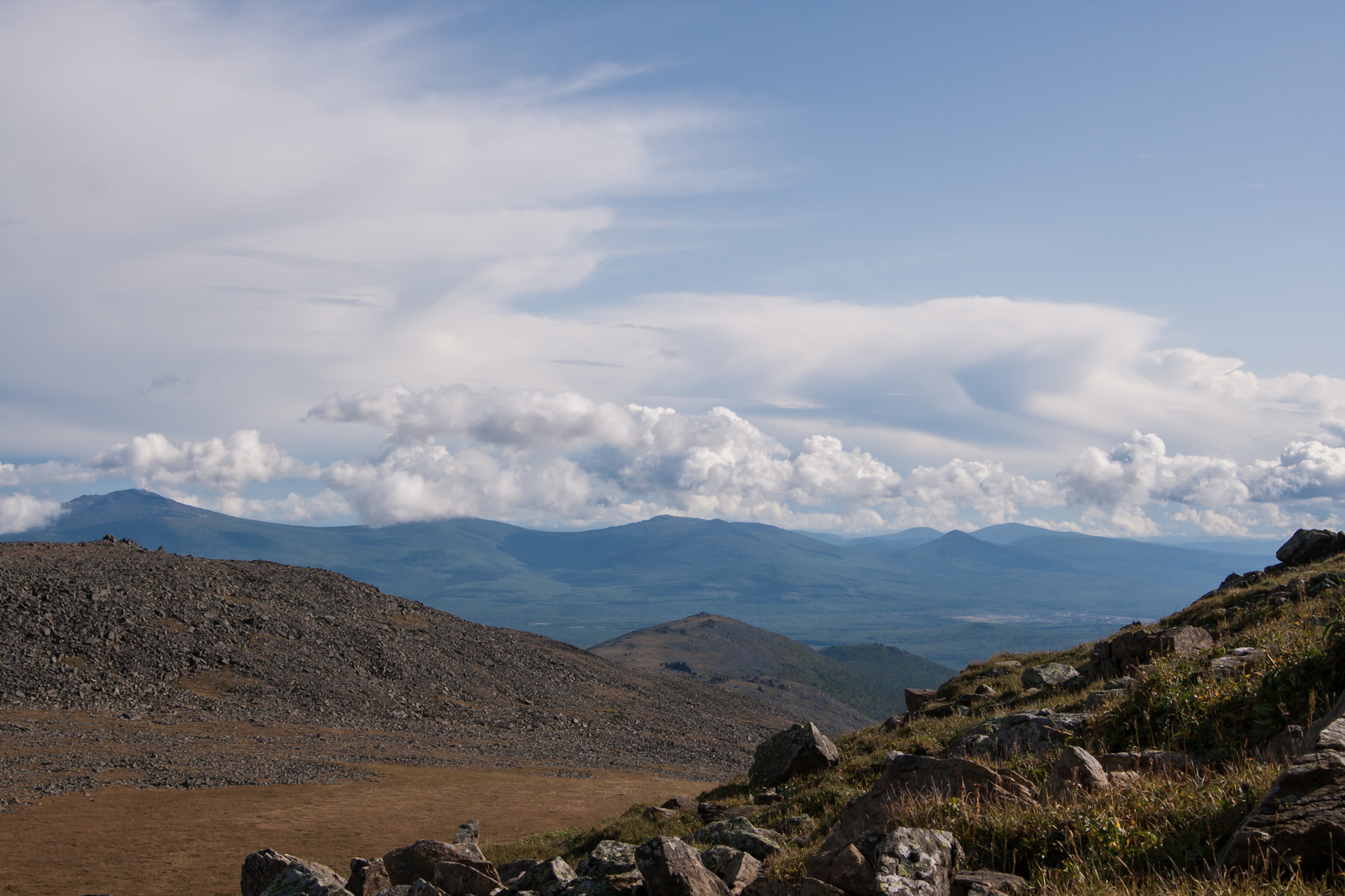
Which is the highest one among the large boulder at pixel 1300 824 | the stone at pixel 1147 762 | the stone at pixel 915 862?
the large boulder at pixel 1300 824

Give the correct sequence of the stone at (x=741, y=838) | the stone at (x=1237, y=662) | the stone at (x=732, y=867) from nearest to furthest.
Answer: the stone at (x=732, y=867) < the stone at (x=1237, y=662) < the stone at (x=741, y=838)

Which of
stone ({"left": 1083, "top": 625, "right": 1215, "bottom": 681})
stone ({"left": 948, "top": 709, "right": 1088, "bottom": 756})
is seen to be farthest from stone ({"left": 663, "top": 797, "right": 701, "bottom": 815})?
stone ({"left": 1083, "top": 625, "right": 1215, "bottom": 681})

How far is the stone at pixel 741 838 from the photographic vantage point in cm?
1320

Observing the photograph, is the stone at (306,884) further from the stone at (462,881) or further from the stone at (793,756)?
the stone at (793,756)

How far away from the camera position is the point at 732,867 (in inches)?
422

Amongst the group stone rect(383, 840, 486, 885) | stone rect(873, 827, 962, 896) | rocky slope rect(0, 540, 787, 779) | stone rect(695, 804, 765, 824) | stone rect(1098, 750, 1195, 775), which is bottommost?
rocky slope rect(0, 540, 787, 779)

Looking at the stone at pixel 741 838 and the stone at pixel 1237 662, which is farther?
the stone at pixel 741 838

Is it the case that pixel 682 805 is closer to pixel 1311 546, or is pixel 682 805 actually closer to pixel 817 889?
pixel 817 889

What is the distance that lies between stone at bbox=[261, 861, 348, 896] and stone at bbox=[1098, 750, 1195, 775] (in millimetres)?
12064

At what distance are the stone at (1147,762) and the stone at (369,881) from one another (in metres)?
12.6

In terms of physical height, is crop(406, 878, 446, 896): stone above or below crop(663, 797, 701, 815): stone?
above

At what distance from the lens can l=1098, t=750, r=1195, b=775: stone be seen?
1014 centimetres

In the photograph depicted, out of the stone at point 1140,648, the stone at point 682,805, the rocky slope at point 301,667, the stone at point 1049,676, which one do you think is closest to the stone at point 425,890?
the stone at point 682,805

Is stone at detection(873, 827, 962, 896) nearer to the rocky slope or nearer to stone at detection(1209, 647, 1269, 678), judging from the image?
stone at detection(1209, 647, 1269, 678)
